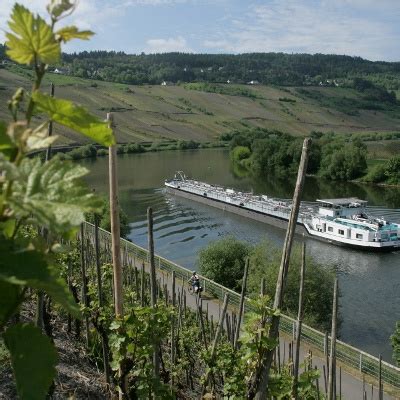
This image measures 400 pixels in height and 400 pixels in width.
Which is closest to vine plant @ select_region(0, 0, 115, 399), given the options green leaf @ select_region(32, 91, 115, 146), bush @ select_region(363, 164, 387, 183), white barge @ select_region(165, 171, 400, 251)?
green leaf @ select_region(32, 91, 115, 146)

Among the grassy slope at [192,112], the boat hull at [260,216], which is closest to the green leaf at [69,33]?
the boat hull at [260,216]

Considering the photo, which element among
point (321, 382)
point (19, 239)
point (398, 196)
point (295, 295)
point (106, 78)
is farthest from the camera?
point (106, 78)

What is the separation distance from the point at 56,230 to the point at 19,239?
152 mm

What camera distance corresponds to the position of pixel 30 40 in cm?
68

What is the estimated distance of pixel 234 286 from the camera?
20.5 m

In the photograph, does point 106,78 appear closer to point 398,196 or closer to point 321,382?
point 398,196

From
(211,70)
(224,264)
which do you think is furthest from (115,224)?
(211,70)

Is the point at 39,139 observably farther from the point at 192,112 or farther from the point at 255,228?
the point at 192,112

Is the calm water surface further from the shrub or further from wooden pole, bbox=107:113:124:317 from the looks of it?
wooden pole, bbox=107:113:124:317

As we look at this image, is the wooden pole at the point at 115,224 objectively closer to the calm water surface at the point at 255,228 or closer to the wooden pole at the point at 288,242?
the wooden pole at the point at 288,242

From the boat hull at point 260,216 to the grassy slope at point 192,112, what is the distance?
125 ft

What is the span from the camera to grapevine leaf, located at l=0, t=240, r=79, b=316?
0.62 m

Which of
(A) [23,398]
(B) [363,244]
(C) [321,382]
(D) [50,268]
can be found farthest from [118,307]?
(B) [363,244]

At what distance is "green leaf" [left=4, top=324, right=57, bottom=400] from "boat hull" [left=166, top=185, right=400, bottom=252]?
1100 inches
